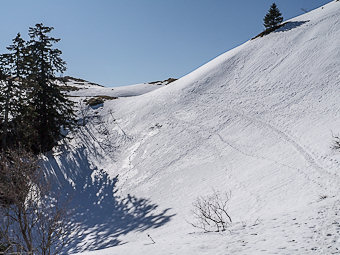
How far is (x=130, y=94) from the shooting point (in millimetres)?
50375

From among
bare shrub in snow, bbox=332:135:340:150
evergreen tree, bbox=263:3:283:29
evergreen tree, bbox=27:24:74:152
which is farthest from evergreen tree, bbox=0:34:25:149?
evergreen tree, bbox=263:3:283:29

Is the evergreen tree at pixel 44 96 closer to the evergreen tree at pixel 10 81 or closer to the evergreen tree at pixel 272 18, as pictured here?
the evergreen tree at pixel 10 81

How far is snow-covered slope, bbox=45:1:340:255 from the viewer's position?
305 inches

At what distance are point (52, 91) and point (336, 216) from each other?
26.0m

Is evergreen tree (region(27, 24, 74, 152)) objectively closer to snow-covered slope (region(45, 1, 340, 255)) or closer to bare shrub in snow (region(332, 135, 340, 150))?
snow-covered slope (region(45, 1, 340, 255))

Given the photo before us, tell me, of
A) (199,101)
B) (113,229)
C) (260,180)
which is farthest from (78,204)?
(199,101)

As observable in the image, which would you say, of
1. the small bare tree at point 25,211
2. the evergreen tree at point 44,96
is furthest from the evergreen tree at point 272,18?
the small bare tree at point 25,211

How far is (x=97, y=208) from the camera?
16500mm

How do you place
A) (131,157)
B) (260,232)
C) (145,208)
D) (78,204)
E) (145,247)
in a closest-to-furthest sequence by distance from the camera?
(260,232)
(145,247)
(145,208)
(78,204)
(131,157)

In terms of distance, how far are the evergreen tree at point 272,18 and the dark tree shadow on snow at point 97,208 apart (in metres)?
31.4

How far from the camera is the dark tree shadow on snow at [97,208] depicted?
12838 mm

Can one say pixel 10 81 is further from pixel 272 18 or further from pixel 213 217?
pixel 272 18

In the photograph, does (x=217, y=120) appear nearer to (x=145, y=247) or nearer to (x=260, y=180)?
(x=260, y=180)

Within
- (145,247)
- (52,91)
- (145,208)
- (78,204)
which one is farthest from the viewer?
(52,91)
